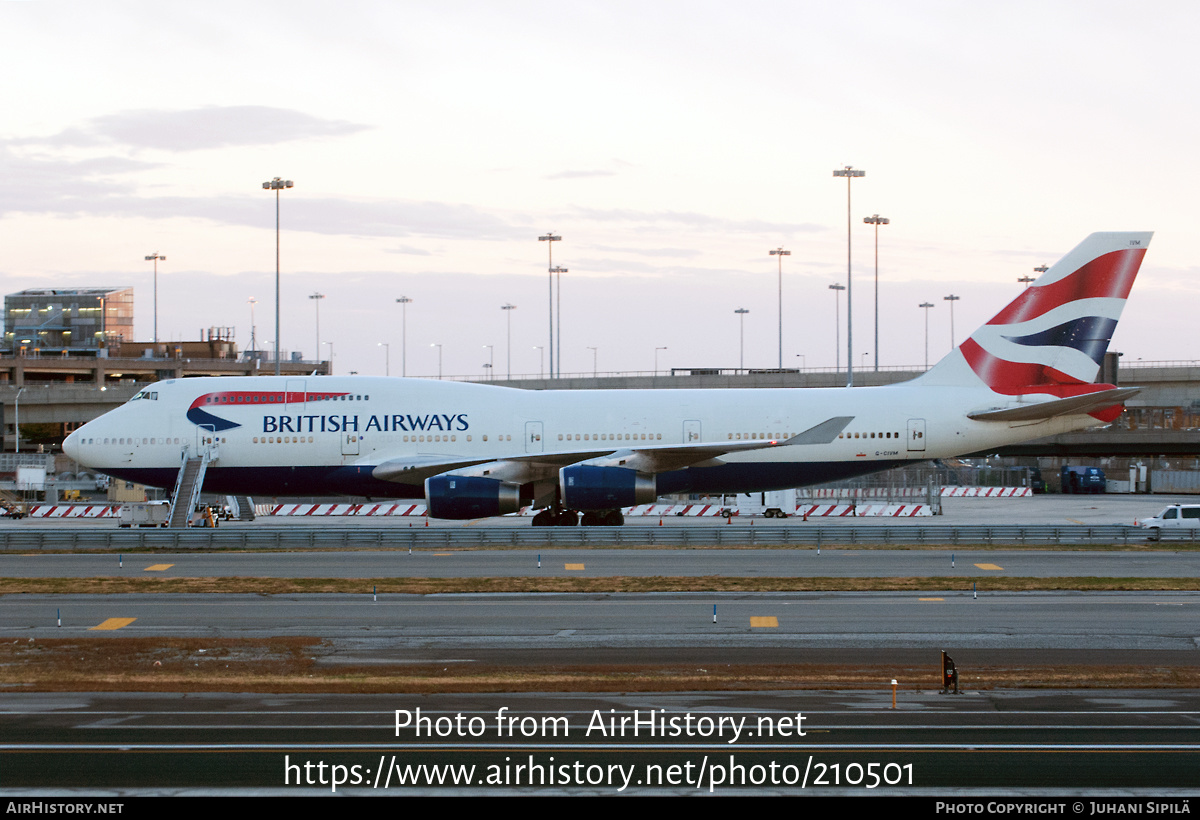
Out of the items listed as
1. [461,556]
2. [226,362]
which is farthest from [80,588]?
[226,362]

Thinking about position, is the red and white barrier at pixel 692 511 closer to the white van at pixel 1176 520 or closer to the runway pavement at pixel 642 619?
the white van at pixel 1176 520

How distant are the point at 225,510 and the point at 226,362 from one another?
55.7m

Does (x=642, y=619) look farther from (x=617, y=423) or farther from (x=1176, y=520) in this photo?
(x=1176, y=520)

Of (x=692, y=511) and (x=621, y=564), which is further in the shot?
(x=692, y=511)

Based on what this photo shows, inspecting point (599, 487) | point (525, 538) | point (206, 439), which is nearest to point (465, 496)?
point (525, 538)

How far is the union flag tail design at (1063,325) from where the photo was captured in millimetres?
44000

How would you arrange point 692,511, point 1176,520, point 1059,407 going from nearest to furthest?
point 1059,407, point 1176,520, point 692,511

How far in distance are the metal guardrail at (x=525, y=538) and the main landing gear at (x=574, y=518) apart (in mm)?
3849

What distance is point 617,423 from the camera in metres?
43.5

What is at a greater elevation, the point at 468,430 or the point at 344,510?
the point at 468,430

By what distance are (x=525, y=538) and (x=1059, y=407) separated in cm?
2090

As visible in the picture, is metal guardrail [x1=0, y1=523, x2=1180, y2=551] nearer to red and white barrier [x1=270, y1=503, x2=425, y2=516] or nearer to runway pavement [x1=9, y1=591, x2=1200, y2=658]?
runway pavement [x1=9, y1=591, x2=1200, y2=658]

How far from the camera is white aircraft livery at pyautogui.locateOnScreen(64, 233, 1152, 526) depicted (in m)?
43.2

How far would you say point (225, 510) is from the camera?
190 feet
